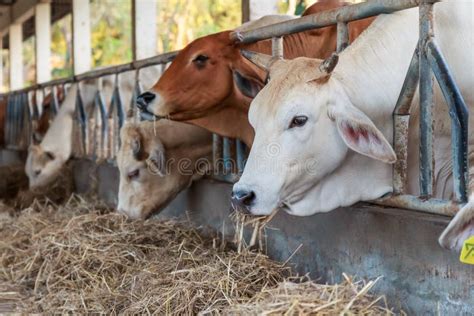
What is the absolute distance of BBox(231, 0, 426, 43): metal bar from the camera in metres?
3.08

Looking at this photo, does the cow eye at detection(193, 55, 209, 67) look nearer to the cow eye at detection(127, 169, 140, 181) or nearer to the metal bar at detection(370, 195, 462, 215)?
the cow eye at detection(127, 169, 140, 181)

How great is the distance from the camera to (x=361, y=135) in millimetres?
2854

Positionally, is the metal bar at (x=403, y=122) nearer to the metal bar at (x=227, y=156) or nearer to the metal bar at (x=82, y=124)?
the metal bar at (x=227, y=156)

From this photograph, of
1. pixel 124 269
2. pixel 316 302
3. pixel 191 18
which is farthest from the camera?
pixel 191 18

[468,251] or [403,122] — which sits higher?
[403,122]

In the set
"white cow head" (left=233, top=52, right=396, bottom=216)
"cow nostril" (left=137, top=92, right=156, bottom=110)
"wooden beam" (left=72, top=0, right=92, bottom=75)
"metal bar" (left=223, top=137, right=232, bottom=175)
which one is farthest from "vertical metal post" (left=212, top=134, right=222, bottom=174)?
"wooden beam" (left=72, top=0, right=92, bottom=75)

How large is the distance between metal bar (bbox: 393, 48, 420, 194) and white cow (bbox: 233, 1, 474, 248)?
0.05 metres

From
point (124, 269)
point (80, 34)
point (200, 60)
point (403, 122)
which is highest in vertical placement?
point (80, 34)

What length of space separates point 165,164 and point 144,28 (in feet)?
Result: 10.5

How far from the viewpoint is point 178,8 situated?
2145 centimetres

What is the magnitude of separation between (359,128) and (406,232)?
487mm

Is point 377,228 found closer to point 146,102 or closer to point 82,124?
point 146,102

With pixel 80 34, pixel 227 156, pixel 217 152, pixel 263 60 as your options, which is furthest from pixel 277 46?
pixel 80 34

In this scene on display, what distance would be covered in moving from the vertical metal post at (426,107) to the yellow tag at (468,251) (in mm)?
496
